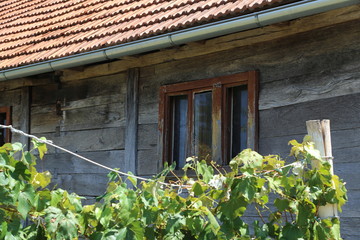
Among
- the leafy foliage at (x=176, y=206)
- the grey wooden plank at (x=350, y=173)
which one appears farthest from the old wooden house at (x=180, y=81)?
the leafy foliage at (x=176, y=206)

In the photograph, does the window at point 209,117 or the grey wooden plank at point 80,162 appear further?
the grey wooden plank at point 80,162

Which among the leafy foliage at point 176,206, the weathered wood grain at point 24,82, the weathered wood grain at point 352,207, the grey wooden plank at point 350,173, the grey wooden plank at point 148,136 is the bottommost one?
the leafy foliage at point 176,206

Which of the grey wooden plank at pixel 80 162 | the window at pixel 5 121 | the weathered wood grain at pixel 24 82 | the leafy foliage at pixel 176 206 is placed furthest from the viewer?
the window at pixel 5 121

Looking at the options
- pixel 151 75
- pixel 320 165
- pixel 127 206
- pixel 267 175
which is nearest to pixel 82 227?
pixel 127 206

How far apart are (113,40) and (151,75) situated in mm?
693

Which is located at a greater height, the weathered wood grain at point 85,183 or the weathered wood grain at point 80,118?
the weathered wood grain at point 80,118

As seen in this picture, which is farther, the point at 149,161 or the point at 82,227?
the point at 149,161

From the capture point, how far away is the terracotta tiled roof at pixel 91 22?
19.6ft

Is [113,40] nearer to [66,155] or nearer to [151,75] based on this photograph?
[151,75]

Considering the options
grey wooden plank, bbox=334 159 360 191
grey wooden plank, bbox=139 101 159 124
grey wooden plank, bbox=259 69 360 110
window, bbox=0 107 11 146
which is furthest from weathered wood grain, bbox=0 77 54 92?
grey wooden plank, bbox=334 159 360 191

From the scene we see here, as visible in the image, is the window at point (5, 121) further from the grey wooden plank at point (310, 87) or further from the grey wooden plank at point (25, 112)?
the grey wooden plank at point (310, 87)

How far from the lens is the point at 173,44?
6086mm

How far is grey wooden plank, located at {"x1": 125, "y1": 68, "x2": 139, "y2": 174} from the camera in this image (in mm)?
7074

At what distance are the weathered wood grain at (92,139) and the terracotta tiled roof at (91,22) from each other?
942 mm
